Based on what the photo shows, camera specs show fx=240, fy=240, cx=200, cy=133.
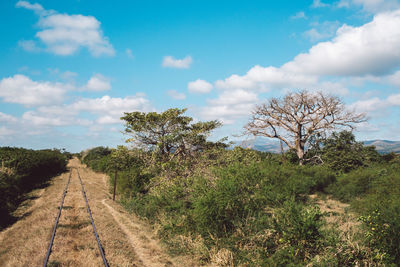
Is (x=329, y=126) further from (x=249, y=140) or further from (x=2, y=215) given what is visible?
(x=2, y=215)

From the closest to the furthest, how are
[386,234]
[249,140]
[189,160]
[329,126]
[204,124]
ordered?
1. [386,234]
2. [189,160]
3. [204,124]
4. [329,126]
5. [249,140]

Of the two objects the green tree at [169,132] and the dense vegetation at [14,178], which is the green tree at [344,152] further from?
the dense vegetation at [14,178]

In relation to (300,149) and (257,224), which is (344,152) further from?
(257,224)

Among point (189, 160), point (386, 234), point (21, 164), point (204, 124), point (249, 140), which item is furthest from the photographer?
point (249, 140)

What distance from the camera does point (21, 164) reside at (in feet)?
79.1

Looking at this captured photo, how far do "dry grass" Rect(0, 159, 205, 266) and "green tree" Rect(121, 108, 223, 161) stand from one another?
18.9 ft

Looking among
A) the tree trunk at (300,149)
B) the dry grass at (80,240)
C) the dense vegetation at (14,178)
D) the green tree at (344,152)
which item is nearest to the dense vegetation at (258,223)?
the dry grass at (80,240)

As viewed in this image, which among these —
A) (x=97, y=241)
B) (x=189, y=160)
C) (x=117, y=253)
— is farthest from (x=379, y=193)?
(x=97, y=241)

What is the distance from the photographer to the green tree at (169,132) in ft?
60.7

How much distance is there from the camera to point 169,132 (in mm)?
19812

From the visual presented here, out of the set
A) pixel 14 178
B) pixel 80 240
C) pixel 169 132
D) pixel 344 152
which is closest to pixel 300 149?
pixel 344 152

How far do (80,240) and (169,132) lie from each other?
10933 millimetres

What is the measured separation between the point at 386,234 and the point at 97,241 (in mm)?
10183

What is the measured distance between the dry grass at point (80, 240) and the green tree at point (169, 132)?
18.9 ft
